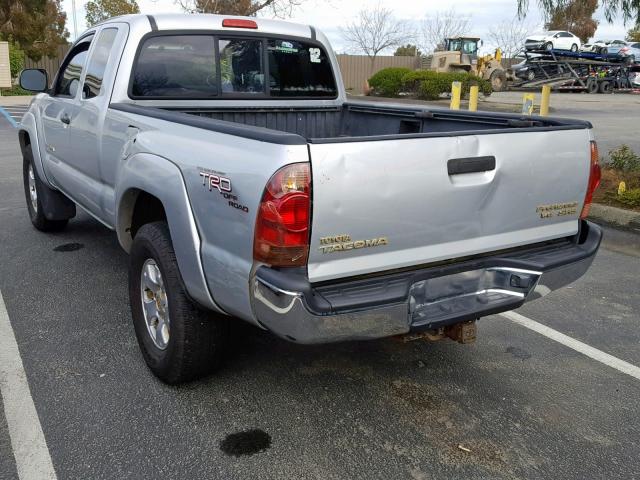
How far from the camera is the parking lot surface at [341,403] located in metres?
2.74

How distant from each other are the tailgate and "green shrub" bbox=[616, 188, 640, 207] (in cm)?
417

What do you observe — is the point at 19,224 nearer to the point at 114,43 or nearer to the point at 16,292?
the point at 16,292

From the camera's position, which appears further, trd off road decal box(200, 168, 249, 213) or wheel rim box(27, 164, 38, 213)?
wheel rim box(27, 164, 38, 213)

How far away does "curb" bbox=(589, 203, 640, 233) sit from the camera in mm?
6605

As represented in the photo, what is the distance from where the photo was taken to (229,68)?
15.1 ft

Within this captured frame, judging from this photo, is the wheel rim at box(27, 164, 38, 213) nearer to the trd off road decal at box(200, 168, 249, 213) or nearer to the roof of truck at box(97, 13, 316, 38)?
the roof of truck at box(97, 13, 316, 38)

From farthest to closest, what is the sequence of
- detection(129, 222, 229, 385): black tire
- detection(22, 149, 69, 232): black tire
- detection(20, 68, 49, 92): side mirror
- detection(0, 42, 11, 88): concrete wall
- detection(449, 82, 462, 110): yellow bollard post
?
detection(0, 42, 11, 88): concrete wall, detection(449, 82, 462, 110): yellow bollard post, detection(22, 149, 69, 232): black tire, detection(20, 68, 49, 92): side mirror, detection(129, 222, 229, 385): black tire

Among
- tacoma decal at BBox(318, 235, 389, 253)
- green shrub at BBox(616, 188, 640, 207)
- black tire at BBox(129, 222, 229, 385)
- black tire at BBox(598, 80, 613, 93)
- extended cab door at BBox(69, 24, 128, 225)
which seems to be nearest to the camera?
tacoma decal at BBox(318, 235, 389, 253)

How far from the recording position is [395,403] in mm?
3234

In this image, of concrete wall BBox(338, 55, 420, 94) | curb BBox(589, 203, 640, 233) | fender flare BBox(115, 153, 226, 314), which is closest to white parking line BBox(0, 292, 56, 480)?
fender flare BBox(115, 153, 226, 314)

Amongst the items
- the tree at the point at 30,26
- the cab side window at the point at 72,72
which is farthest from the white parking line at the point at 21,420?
the tree at the point at 30,26

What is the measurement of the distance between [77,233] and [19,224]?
80 cm

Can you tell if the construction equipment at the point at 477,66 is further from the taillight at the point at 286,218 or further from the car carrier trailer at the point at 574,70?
the taillight at the point at 286,218

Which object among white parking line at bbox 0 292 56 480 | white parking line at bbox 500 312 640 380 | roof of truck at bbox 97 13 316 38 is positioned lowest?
white parking line at bbox 500 312 640 380
